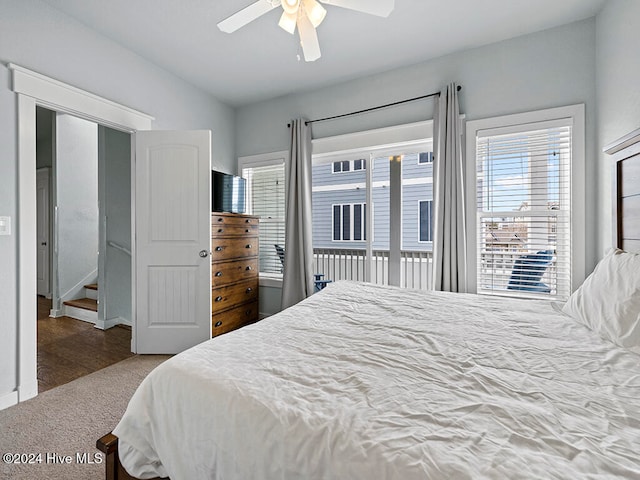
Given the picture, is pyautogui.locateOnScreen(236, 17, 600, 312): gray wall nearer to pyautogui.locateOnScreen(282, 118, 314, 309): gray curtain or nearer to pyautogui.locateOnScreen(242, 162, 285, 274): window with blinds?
pyautogui.locateOnScreen(282, 118, 314, 309): gray curtain

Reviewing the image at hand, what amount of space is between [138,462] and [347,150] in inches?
123

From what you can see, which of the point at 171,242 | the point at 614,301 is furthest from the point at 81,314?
the point at 614,301

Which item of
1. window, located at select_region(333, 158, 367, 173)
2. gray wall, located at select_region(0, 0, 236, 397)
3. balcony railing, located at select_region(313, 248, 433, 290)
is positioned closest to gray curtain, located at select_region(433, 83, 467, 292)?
balcony railing, located at select_region(313, 248, 433, 290)

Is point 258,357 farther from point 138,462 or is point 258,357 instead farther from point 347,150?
point 347,150

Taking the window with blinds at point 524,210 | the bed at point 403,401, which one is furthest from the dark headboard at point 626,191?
the window with blinds at point 524,210

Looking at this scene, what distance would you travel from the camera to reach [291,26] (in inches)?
67.5

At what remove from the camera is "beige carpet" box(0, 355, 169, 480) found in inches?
59.6

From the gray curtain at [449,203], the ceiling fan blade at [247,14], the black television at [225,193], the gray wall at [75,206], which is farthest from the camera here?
the gray wall at [75,206]

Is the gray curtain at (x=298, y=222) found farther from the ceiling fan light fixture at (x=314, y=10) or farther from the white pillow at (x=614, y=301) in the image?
the white pillow at (x=614, y=301)

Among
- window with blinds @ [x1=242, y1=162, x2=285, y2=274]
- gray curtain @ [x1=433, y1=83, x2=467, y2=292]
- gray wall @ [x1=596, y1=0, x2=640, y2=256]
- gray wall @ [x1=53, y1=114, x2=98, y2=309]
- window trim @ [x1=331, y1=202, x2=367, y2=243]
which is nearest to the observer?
gray wall @ [x1=596, y1=0, x2=640, y2=256]

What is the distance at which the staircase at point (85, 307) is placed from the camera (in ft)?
12.9

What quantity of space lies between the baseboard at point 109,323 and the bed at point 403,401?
3.15m

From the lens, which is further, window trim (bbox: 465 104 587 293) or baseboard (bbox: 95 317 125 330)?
baseboard (bbox: 95 317 125 330)

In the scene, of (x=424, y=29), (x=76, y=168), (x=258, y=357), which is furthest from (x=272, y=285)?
(x=76, y=168)
